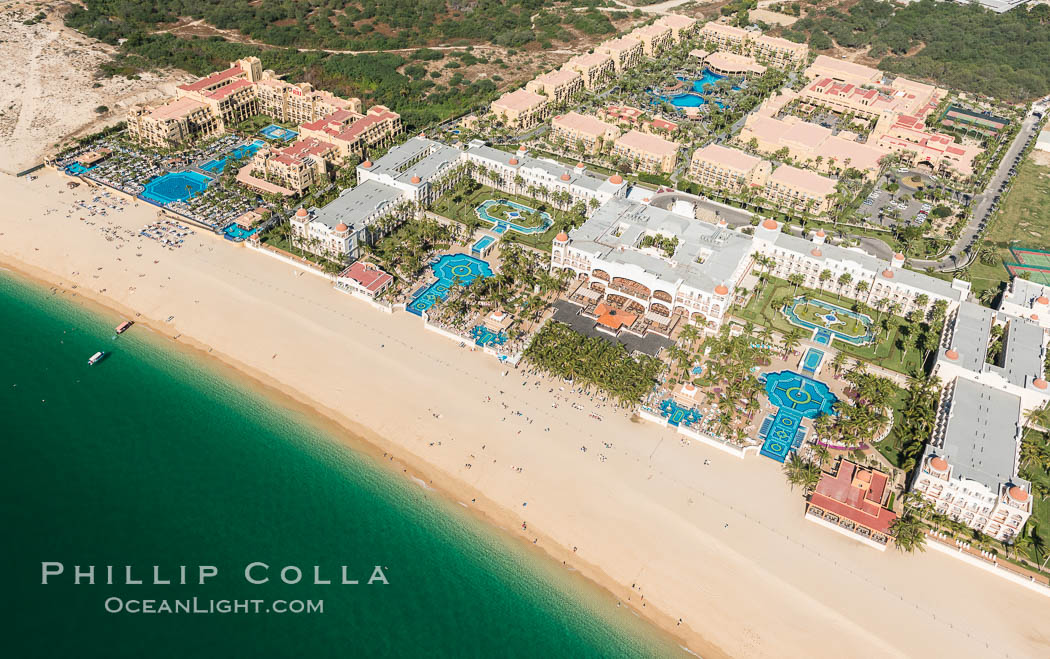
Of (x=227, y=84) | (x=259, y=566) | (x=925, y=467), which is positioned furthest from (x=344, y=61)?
(x=925, y=467)

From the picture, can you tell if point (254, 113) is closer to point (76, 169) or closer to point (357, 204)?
point (76, 169)

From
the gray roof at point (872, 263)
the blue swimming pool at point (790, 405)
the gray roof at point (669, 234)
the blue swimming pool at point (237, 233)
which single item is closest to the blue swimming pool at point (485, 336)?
the gray roof at point (669, 234)

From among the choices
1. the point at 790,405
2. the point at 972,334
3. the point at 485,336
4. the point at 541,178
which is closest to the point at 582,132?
the point at 541,178

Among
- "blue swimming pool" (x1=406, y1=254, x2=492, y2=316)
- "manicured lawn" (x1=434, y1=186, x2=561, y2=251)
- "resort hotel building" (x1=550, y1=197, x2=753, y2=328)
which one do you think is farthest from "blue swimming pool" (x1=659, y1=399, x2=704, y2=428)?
"manicured lawn" (x1=434, y1=186, x2=561, y2=251)

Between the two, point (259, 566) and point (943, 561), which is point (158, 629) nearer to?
point (259, 566)

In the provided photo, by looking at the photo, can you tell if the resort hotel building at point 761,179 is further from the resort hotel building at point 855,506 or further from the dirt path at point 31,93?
the dirt path at point 31,93
